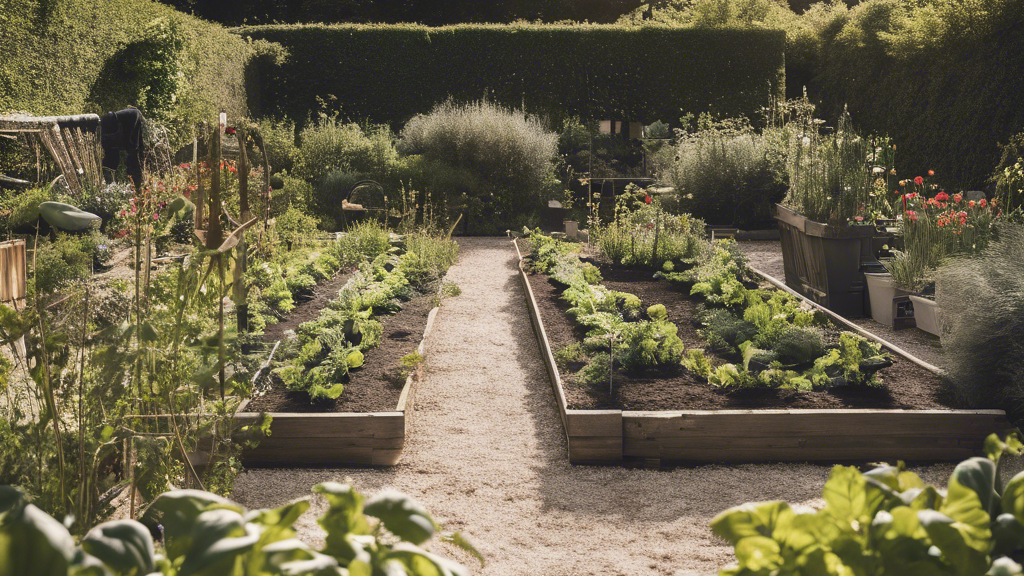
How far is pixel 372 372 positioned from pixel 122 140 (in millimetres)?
6797

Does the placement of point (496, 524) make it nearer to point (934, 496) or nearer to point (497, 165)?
point (934, 496)

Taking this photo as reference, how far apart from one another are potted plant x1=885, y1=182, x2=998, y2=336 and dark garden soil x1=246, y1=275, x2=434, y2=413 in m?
3.48

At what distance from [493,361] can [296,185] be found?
6283 millimetres

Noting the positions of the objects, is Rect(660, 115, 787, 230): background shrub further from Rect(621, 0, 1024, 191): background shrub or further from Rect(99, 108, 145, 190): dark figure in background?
Rect(99, 108, 145, 190): dark figure in background

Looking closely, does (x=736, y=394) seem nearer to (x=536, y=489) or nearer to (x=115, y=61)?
(x=536, y=489)

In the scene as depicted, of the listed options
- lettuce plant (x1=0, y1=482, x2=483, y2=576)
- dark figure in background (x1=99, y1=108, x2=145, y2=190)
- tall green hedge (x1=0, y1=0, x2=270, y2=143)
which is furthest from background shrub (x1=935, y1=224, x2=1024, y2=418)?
dark figure in background (x1=99, y1=108, x2=145, y2=190)

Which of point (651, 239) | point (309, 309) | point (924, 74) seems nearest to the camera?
point (309, 309)

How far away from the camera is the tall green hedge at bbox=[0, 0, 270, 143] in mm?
8383

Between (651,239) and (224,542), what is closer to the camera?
(224,542)

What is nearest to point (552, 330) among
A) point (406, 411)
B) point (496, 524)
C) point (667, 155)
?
point (406, 411)

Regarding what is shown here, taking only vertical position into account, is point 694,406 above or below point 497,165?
below

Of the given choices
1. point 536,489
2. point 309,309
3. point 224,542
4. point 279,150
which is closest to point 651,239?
point 309,309

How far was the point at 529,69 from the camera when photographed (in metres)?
15.4

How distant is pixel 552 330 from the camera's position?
539cm
